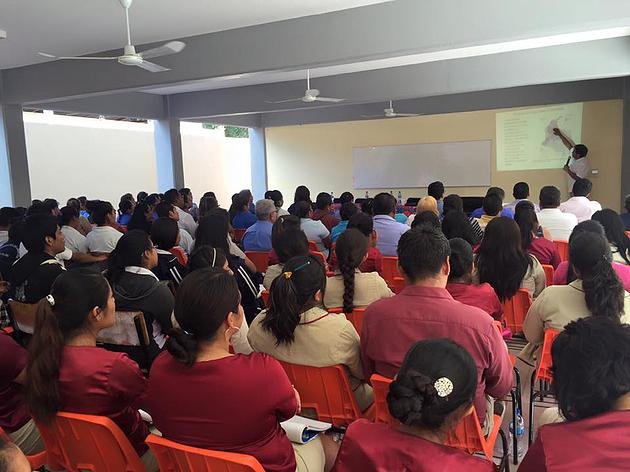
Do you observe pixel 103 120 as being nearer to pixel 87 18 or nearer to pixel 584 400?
pixel 87 18

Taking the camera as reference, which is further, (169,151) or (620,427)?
(169,151)

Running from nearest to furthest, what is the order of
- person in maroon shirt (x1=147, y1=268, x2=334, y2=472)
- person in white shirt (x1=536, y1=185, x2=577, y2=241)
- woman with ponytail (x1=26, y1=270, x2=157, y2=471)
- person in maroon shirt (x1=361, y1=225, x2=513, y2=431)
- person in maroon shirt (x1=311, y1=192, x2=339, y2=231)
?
person in maroon shirt (x1=147, y1=268, x2=334, y2=472) < woman with ponytail (x1=26, y1=270, x2=157, y2=471) < person in maroon shirt (x1=361, y1=225, x2=513, y2=431) < person in white shirt (x1=536, y1=185, x2=577, y2=241) < person in maroon shirt (x1=311, y1=192, x2=339, y2=231)

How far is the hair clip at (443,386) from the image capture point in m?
1.16

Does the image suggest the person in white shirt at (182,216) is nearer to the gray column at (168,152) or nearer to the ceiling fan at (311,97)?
the ceiling fan at (311,97)

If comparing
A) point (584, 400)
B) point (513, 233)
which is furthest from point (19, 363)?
point (513, 233)

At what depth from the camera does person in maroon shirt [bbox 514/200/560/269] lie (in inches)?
150

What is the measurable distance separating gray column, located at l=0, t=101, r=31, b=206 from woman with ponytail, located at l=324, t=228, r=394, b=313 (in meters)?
6.58

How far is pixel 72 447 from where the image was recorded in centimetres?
174

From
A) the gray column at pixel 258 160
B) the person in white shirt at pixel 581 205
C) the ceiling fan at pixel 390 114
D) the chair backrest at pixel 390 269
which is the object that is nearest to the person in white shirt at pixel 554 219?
the person in white shirt at pixel 581 205

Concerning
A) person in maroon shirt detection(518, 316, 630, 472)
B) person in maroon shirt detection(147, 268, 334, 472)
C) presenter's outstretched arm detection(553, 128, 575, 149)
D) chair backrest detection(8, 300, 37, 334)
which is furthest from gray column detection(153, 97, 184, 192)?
person in maroon shirt detection(518, 316, 630, 472)

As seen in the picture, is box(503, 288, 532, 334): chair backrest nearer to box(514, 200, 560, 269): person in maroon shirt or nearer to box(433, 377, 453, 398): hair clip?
box(514, 200, 560, 269): person in maroon shirt

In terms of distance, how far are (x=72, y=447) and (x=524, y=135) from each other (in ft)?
34.0

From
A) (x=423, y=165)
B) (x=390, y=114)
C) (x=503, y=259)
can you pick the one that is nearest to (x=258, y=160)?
(x=423, y=165)

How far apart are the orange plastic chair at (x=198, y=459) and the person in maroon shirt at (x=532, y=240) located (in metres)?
3.04
